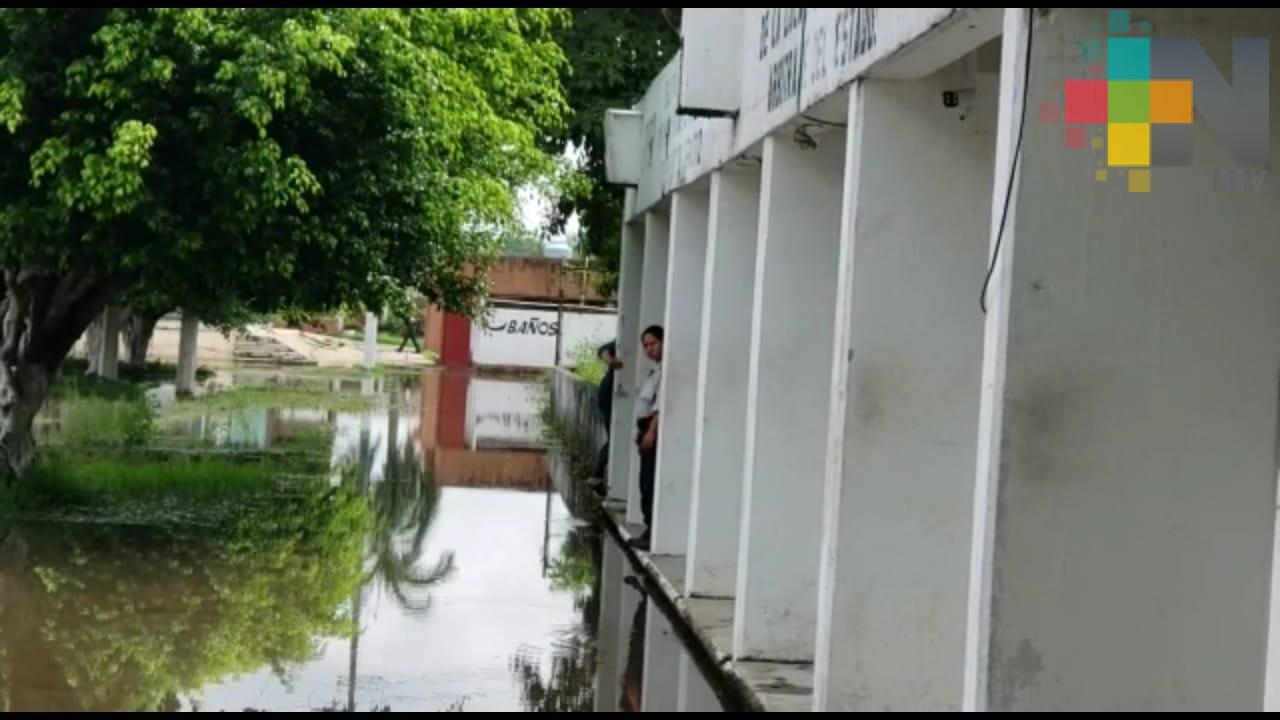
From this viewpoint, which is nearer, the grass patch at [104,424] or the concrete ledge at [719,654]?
the concrete ledge at [719,654]

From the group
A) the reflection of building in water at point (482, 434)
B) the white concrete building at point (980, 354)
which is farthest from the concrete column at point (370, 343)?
the white concrete building at point (980, 354)

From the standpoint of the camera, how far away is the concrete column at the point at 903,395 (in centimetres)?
759

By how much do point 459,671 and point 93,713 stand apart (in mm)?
2081

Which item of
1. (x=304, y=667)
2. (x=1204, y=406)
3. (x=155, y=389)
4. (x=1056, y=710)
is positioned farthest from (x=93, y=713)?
(x=155, y=389)

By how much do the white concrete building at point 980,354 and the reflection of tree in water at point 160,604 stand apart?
2437mm

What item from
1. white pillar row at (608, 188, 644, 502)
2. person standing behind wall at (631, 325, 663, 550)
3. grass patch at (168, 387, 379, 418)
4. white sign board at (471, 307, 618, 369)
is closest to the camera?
person standing behind wall at (631, 325, 663, 550)

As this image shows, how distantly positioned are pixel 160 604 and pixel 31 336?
15.2ft

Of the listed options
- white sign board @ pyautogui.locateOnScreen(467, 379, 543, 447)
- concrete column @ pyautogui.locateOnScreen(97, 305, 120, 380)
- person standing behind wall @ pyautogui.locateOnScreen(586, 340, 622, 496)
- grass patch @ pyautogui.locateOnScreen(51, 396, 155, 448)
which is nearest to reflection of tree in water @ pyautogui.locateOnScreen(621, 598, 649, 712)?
person standing behind wall @ pyautogui.locateOnScreen(586, 340, 622, 496)

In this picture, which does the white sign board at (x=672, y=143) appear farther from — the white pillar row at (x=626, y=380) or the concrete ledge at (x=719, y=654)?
the concrete ledge at (x=719, y=654)

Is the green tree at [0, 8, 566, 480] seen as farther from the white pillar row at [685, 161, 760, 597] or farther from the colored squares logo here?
the colored squares logo

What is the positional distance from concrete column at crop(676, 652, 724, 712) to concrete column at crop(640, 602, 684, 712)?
3 cm

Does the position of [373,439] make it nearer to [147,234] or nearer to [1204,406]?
[147,234]

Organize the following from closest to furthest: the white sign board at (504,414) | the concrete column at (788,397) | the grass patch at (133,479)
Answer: the concrete column at (788,397) < the grass patch at (133,479) < the white sign board at (504,414)

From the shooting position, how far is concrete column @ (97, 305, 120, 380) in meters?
30.6
